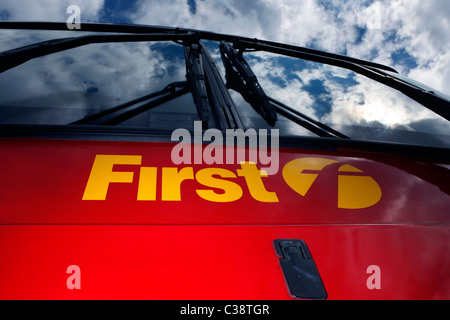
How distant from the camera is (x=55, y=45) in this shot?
55.6 inches

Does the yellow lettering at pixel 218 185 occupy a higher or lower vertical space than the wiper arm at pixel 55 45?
lower

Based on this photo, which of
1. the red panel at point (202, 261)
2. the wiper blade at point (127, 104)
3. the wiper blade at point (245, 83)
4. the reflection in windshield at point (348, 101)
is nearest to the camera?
the red panel at point (202, 261)

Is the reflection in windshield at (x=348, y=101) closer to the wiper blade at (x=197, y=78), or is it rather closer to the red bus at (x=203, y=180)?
the red bus at (x=203, y=180)

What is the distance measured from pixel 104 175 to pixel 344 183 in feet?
2.57

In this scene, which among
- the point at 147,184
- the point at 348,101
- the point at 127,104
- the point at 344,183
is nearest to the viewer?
the point at 147,184

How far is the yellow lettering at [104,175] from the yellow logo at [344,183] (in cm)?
52

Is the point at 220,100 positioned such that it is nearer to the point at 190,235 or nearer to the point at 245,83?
the point at 245,83

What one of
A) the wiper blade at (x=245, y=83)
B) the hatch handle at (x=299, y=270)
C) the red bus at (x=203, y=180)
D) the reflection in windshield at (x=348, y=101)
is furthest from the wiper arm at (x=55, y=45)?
the hatch handle at (x=299, y=270)

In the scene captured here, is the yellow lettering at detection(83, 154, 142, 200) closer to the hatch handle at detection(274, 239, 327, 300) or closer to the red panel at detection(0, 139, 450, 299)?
the red panel at detection(0, 139, 450, 299)

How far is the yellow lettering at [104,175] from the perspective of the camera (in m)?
0.87

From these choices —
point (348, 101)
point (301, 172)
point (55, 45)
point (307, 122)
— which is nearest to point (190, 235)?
point (301, 172)

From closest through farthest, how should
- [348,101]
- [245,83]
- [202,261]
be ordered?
[202,261] < [245,83] < [348,101]

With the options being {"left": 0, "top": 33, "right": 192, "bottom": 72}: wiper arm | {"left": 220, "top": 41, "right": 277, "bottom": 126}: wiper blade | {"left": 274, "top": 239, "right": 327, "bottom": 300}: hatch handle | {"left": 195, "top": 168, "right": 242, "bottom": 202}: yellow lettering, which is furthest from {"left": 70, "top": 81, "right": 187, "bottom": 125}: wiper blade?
{"left": 274, "top": 239, "right": 327, "bottom": 300}: hatch handle
